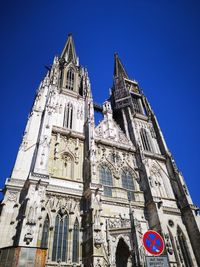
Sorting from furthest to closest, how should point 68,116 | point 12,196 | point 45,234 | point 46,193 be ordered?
point 68,116
point 46,193
point 12,196
point 45,234

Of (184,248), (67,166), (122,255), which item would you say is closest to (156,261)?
(122,255)

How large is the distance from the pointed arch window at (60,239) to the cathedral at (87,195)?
6 centimetres

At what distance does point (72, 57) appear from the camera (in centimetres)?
3606

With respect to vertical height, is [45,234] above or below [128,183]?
below

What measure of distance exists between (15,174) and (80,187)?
5.36 m

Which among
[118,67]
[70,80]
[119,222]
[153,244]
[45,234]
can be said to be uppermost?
[118,67]

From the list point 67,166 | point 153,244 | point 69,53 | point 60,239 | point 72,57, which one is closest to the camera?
point 153,244

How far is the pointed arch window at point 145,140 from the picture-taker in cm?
2509

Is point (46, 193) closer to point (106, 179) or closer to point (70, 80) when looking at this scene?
point (106, 179)

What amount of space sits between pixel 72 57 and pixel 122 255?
32.8 metres

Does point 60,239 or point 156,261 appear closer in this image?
point 156,261

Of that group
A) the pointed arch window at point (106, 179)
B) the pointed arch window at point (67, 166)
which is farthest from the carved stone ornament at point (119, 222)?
the pointed arch window at point (67, 166)

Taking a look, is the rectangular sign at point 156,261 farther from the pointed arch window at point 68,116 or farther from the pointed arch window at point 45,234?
the pointed arch window at point 68,116

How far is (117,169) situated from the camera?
19.6 metres
